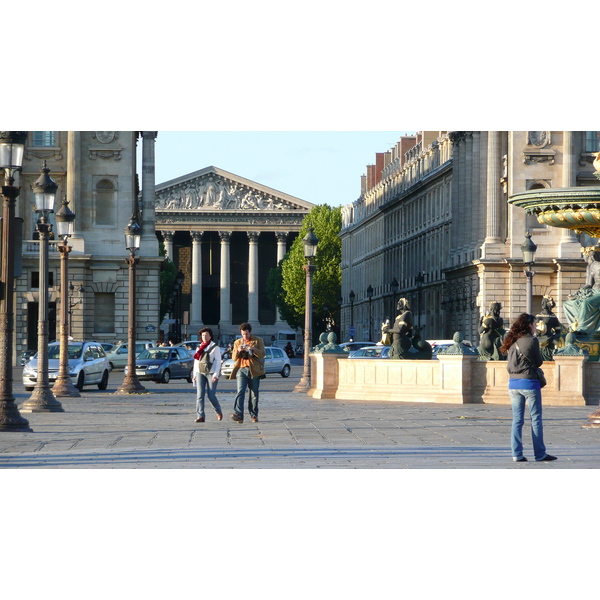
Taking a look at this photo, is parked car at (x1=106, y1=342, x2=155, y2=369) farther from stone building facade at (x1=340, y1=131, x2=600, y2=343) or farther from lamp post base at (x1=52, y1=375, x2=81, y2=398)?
lamp post base at (x1=52, y1=375, x2=81, y2=398)

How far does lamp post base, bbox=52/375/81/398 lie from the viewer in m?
29.5

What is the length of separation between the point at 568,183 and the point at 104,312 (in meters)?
23.7

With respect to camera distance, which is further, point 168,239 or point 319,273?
point 168,239

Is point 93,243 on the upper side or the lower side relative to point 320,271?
lower

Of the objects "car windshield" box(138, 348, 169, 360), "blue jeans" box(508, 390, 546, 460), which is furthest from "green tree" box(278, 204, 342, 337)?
"blue jeans" box(508, 390, 546, 460)

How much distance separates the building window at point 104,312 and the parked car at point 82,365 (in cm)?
2452

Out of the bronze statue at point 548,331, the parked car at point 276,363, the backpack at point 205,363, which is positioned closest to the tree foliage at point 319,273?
the parked car at point 276,363

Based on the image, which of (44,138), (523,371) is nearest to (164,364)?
(44,138)

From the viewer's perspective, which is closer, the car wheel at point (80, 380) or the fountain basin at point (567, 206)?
the fountain basin at point (567, 206)

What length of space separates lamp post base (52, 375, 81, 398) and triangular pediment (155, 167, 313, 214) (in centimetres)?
10257

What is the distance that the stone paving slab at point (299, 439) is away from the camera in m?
13.0

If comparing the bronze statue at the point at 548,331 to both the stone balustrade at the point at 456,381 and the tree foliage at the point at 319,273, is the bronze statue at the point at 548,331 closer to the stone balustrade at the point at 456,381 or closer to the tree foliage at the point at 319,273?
the stone balustrade at the point at 456,381

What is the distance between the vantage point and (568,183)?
6253cm

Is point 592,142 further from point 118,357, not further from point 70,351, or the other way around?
point 70,351
